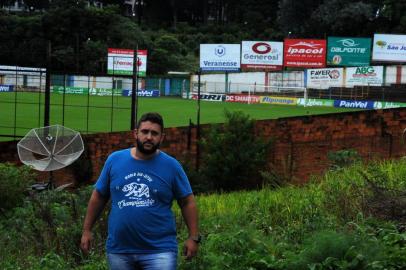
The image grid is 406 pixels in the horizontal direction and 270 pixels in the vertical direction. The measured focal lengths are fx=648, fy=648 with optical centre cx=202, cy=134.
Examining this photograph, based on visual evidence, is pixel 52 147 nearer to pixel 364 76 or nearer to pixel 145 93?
pixel 145 93

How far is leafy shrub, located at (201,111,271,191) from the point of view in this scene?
14588 millimetres

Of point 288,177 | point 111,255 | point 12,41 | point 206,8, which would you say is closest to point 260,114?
point 288,177

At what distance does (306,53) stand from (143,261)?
2075 inches

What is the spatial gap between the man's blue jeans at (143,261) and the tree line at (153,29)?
5469 cm

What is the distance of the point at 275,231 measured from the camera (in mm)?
6648

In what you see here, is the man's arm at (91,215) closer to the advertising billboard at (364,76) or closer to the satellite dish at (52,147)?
the satellite dish at (52,147)

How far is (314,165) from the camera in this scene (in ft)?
48.8

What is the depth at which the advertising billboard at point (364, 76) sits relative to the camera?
168 feet

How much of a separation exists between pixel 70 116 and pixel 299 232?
28.5 metres

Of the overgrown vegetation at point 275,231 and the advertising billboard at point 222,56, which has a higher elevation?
the advertising billboard at point 222,56

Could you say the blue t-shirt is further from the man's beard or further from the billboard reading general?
the billboard reading general

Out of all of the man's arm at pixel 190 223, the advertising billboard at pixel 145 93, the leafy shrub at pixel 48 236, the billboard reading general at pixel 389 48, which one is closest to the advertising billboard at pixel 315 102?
the billboard reading general at pixel 389 48

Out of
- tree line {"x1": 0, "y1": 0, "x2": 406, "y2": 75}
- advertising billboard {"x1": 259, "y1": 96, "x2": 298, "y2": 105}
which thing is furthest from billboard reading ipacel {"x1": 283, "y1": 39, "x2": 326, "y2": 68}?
tree line {"x1": 0, "y1": 0, "x2": 406, "y2": 75}

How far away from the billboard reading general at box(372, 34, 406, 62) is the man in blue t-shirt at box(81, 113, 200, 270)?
176ft
